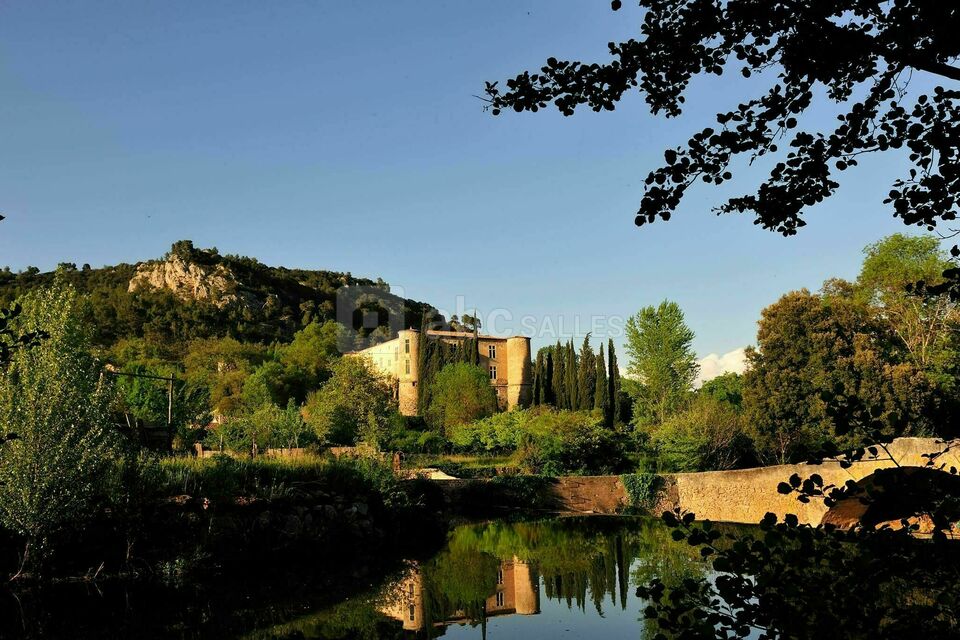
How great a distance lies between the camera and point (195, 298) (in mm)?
83312

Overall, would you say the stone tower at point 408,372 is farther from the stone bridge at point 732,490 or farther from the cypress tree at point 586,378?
the stone bridge at point 732,490

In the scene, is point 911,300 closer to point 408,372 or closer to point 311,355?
point 408,372

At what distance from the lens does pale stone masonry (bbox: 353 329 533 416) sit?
60438mm

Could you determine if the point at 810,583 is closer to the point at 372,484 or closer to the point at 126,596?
the point at 126,596

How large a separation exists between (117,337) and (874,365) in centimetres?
6669

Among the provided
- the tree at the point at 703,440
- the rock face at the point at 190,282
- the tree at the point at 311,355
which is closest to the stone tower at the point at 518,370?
the tree at the point at 311,355

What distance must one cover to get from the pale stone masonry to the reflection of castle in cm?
4304

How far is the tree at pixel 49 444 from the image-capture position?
1426cm

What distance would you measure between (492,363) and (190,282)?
41373 millimetres

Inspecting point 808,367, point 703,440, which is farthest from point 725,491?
point 808,367

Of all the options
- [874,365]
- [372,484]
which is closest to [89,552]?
[372,484]

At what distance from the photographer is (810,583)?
11.4 ft

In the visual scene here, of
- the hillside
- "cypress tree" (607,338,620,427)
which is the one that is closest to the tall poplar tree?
"cypress tree" (607,338,620,427)

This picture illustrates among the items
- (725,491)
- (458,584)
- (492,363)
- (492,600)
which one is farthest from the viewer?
(492,363)
